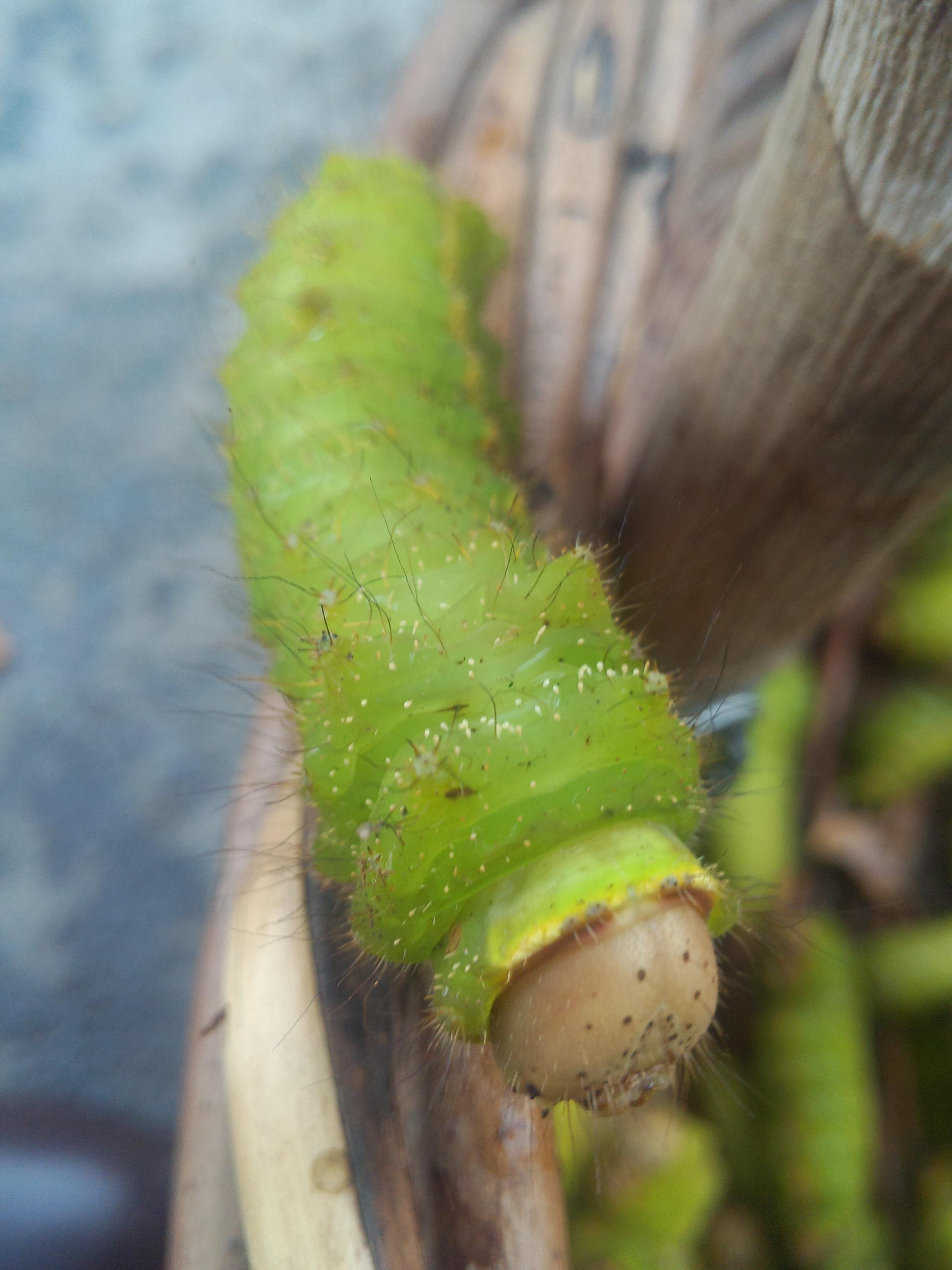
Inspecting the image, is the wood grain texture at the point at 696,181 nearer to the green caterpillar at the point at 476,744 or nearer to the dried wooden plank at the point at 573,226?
the dried wooden plank at the point at 573,226

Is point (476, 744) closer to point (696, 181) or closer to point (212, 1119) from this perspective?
point (212, 1119)

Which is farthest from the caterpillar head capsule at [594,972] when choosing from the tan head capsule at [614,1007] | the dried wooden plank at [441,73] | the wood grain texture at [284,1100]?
the dried wooden plank at [441,73]

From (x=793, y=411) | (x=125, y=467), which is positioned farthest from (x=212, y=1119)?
(x=125, y=467)

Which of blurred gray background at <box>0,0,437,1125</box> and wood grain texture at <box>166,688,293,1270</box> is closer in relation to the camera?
wood grain texture at <box>166,688,293,1270</box>

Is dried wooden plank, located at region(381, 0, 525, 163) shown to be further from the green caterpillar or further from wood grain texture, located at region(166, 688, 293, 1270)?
wood grain texture, located at region(166, 688, 293, 1270)

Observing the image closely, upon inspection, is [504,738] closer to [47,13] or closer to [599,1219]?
[599,1219]

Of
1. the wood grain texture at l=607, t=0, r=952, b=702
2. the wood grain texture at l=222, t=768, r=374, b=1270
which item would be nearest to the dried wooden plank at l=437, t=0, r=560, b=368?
the wood grain texture at l=607, t=0, r=952, b=702

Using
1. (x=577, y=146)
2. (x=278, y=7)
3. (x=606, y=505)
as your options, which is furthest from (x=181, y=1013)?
(x=278, y=7)
